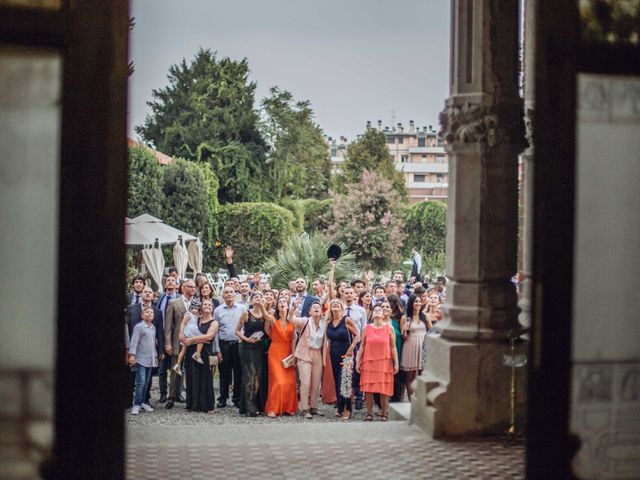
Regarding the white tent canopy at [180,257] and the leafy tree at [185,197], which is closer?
the white tent canopy at [180,257]

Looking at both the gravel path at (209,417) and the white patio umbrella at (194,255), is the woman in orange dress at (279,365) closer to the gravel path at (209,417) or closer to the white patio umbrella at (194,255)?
the gravel path at (209,417)

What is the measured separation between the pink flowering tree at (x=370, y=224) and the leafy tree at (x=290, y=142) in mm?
13164

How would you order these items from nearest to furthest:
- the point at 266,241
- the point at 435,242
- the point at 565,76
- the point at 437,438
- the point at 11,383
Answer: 1. the point at 11,383
2. the point at 565,76
3. the point at 437,438
4. the point at 266,241
5. the point at 435,242

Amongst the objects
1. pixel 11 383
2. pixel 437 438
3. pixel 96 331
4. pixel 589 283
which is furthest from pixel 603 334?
pixel 437 438

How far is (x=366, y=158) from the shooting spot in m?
68.2

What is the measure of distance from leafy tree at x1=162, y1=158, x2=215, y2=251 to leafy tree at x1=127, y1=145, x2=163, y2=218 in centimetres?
512

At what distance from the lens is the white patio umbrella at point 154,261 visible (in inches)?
928

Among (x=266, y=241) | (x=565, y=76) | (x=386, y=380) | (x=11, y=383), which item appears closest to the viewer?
(x=11, y=383)

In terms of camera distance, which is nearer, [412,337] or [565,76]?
[565,76]

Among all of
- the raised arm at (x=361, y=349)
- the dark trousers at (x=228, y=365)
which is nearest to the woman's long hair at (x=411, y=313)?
the raised arm at (x=361, y=349)

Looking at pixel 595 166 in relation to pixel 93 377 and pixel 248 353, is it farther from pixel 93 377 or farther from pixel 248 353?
pixel 248 353

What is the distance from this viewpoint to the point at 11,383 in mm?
3221

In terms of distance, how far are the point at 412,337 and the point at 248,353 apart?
7.59ft

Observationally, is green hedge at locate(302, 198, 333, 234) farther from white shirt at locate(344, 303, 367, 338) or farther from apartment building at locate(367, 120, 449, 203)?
apartment building at locate(367, 120, 449, 203)
